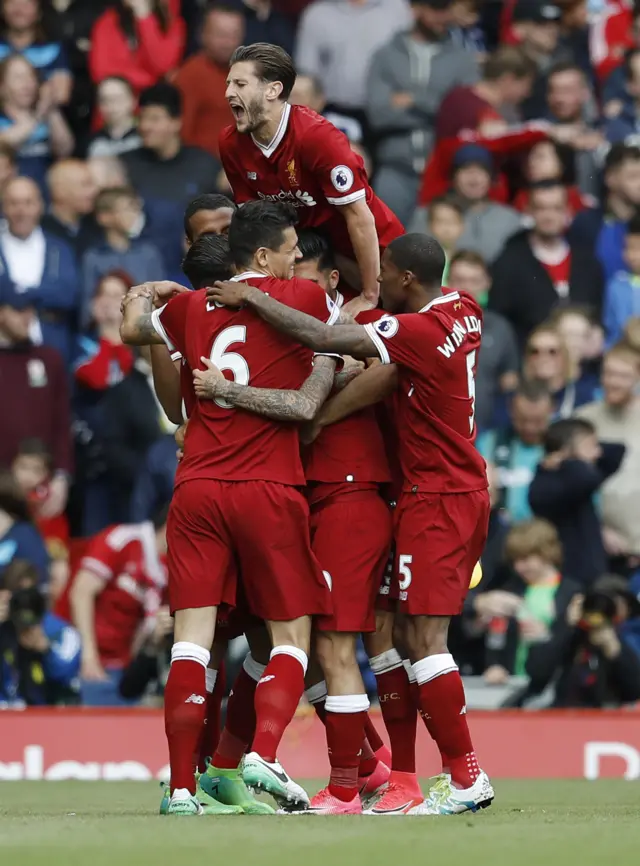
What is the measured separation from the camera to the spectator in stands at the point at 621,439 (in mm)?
12406

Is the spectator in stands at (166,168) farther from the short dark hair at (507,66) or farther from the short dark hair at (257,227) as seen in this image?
the short dark hair at (257,227)

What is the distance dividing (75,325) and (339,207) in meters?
5.92

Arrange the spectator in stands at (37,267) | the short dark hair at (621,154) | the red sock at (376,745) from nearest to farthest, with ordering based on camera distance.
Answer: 1. the red sock at (376,745)
2. the spectator in stands at (37,267)
3. the short dark hair at (621,154)

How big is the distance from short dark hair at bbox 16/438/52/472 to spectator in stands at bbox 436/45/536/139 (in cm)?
429

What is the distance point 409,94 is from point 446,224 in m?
1.56

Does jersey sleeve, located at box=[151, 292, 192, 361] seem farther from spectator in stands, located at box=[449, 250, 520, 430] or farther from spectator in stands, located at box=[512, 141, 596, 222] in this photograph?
spectator in stands, located at box=[512, 141, 596, 222]

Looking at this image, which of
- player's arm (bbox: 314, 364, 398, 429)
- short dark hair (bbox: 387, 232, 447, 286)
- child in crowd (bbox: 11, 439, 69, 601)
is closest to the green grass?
player's arm (bbox: 314, 364, 398, 429)

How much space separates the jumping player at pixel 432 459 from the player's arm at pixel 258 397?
22 cm

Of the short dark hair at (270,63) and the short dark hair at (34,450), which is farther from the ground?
the short dark hair at (270,63)

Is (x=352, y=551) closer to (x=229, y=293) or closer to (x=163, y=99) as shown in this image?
(x=229, y=293)

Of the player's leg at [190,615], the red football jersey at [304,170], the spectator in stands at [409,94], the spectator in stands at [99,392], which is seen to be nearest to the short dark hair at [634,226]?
the spectator in stands at [409,94]

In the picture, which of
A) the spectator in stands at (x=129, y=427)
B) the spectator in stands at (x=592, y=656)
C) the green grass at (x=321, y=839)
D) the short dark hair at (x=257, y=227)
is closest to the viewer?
the green grass at (x=321, y=839)

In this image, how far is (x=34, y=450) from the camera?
12.6m

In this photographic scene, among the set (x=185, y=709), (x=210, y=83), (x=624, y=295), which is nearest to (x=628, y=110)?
(x=624, y=295)
